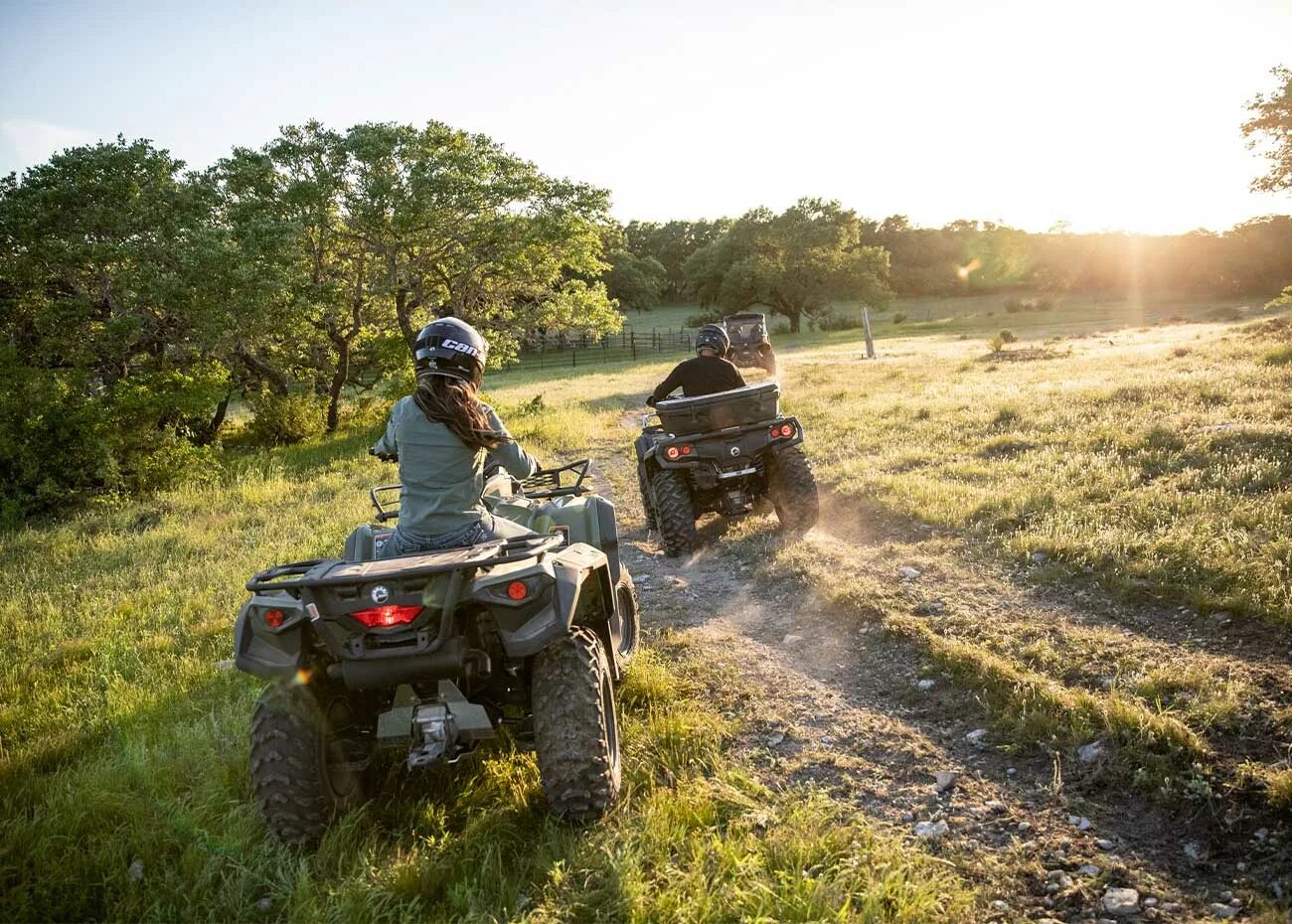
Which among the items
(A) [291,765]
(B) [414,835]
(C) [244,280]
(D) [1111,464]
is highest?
(C) [244,280]

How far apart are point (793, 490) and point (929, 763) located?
385 cm

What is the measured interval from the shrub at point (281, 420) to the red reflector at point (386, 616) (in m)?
16.6

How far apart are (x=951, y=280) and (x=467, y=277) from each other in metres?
59.0

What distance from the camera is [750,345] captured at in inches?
896

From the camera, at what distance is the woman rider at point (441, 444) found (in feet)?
11.5

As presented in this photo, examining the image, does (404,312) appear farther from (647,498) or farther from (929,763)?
(929,763)

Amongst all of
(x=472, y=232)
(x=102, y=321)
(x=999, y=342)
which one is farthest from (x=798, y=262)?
(x=102, y=321)

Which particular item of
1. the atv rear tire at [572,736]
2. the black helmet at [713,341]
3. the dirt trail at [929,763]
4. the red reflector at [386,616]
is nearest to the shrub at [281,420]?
the black helmet at [713,341]

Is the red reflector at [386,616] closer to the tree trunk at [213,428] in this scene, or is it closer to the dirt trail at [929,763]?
the dirt trail at [929,763]

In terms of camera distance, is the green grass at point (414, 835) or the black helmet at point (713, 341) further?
the black helmet at point (713, 341)

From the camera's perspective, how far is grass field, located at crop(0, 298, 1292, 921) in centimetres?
279

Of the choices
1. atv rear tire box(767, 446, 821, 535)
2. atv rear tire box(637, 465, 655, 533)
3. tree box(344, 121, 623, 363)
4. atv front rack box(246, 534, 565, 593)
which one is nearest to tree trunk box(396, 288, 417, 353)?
tree box(344, 121, 623, 363)

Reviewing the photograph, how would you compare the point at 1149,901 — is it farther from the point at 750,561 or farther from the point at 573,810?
the point at 750,561

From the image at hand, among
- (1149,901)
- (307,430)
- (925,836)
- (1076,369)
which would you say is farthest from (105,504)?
(1076,369)
